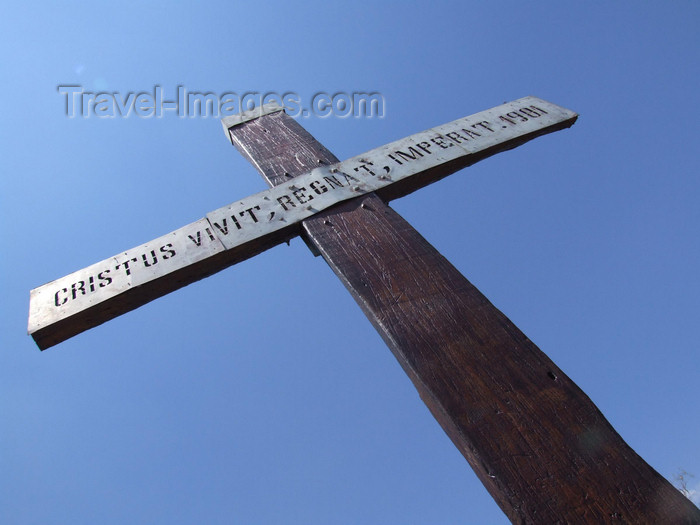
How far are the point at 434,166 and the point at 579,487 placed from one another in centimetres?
127

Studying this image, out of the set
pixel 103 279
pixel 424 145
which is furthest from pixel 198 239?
pixel 424 145

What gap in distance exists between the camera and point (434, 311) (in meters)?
1.40

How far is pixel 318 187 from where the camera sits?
199 centimetres

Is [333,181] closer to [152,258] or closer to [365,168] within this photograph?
[365,168]

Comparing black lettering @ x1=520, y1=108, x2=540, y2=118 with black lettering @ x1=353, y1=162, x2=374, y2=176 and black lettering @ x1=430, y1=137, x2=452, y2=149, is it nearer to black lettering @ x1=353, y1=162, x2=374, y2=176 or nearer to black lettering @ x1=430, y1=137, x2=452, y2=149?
black lettering @ x1=430, y1=137, x2=452, y2=149

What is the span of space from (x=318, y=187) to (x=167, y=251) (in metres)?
0.58

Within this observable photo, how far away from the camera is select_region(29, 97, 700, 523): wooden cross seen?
3.32ft

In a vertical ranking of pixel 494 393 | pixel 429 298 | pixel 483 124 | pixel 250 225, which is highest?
pixel 483 124

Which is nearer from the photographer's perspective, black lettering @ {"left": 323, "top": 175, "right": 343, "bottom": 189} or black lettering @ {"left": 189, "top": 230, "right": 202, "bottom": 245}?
black lettering @ {"left": 189, "top": 230, "right": 202, "bottom": 245}

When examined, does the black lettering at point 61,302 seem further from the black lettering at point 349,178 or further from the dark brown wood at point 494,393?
the black lettering at point 349,178

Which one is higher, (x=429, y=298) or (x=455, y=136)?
(x=455, y=136)

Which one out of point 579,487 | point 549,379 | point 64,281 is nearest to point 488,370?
point 549,379

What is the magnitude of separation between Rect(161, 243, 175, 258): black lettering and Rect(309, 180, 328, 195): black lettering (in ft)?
1.77

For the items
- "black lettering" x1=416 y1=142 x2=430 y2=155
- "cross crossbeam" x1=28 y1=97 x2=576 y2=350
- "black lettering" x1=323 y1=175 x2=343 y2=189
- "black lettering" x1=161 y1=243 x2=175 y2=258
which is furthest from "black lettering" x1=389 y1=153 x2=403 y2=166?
"black lettering" x1=161 y1=243 x2=175 y2=258
